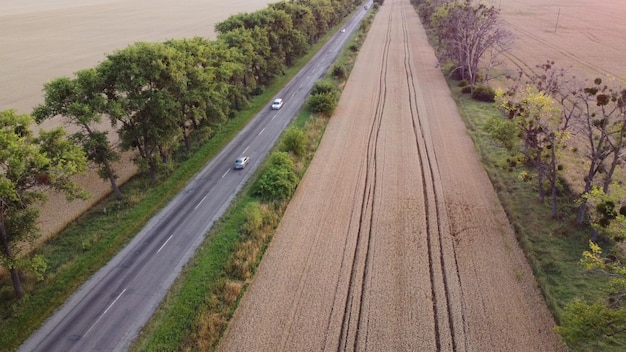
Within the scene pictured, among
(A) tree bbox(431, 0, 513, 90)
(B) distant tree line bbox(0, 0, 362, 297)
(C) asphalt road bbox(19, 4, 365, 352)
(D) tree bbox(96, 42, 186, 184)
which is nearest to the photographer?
(C) asphalt road bbox(19, 4, 365, 352)

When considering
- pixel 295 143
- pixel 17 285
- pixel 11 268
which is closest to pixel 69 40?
pixel 295 143

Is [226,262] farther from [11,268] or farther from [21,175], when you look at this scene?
[21,175]

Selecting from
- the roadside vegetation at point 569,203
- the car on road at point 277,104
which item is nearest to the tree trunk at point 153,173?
the car on road at point 277,104

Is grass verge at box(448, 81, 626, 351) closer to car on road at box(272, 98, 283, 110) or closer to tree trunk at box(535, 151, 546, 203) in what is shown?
tree trunk at box(535, 151, 546, 203)

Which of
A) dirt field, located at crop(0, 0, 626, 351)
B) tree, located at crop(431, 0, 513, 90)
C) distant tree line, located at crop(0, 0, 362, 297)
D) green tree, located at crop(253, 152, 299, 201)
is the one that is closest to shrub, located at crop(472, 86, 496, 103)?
tree, located at crop(431, 0, 513, 90)

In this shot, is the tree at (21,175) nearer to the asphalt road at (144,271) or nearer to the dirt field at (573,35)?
the asphalt road at (144,271)

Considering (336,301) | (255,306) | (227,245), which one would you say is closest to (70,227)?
(227,245)

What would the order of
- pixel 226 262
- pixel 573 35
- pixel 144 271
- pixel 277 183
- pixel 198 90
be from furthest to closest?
pixel 573 35, pixel 198 90, pixel 277 183, pixel 226 262, pixel 144 271
